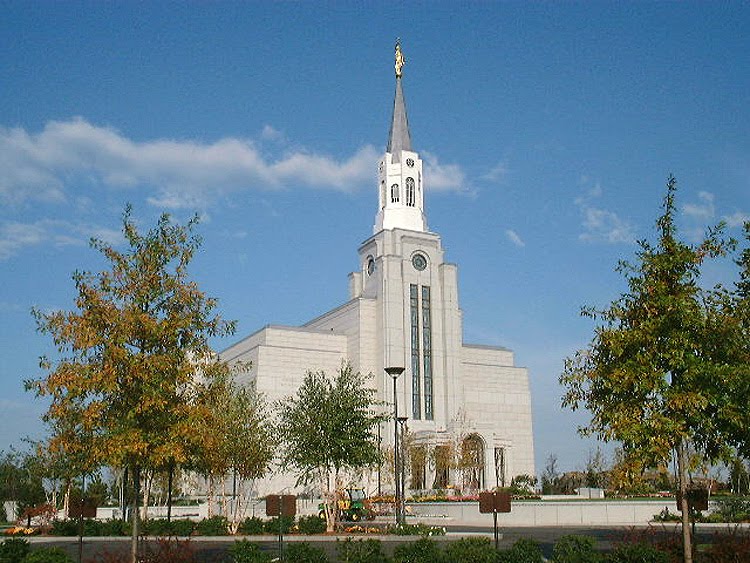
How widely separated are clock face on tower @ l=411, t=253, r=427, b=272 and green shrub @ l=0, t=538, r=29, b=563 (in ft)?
207

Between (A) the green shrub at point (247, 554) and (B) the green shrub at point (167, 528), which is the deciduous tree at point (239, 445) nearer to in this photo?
(B) the green shrub at point (167, 528)

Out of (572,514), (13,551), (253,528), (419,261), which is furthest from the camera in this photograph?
(419,261)

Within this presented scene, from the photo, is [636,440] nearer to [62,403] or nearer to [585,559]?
[585,559]

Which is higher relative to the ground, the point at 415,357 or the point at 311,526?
the point at 415,357

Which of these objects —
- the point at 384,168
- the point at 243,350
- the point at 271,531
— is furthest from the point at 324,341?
the point at 271,531

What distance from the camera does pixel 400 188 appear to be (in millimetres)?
83812

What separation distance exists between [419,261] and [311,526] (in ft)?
161

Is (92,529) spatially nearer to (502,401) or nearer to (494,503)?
(494,503)

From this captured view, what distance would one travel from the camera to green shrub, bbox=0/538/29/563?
1858cm

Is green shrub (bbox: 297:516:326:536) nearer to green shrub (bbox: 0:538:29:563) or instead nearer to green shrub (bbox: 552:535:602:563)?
green shrub (bbox: 0:538:29:563)

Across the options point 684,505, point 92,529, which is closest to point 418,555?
point 684,505

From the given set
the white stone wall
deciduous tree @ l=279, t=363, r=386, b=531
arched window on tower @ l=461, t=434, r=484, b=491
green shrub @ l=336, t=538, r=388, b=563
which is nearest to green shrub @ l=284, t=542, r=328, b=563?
green shrub @ l=336, t=538, r=388, b=563

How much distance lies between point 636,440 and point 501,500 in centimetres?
435

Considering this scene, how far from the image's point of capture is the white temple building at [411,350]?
76.2 metres
